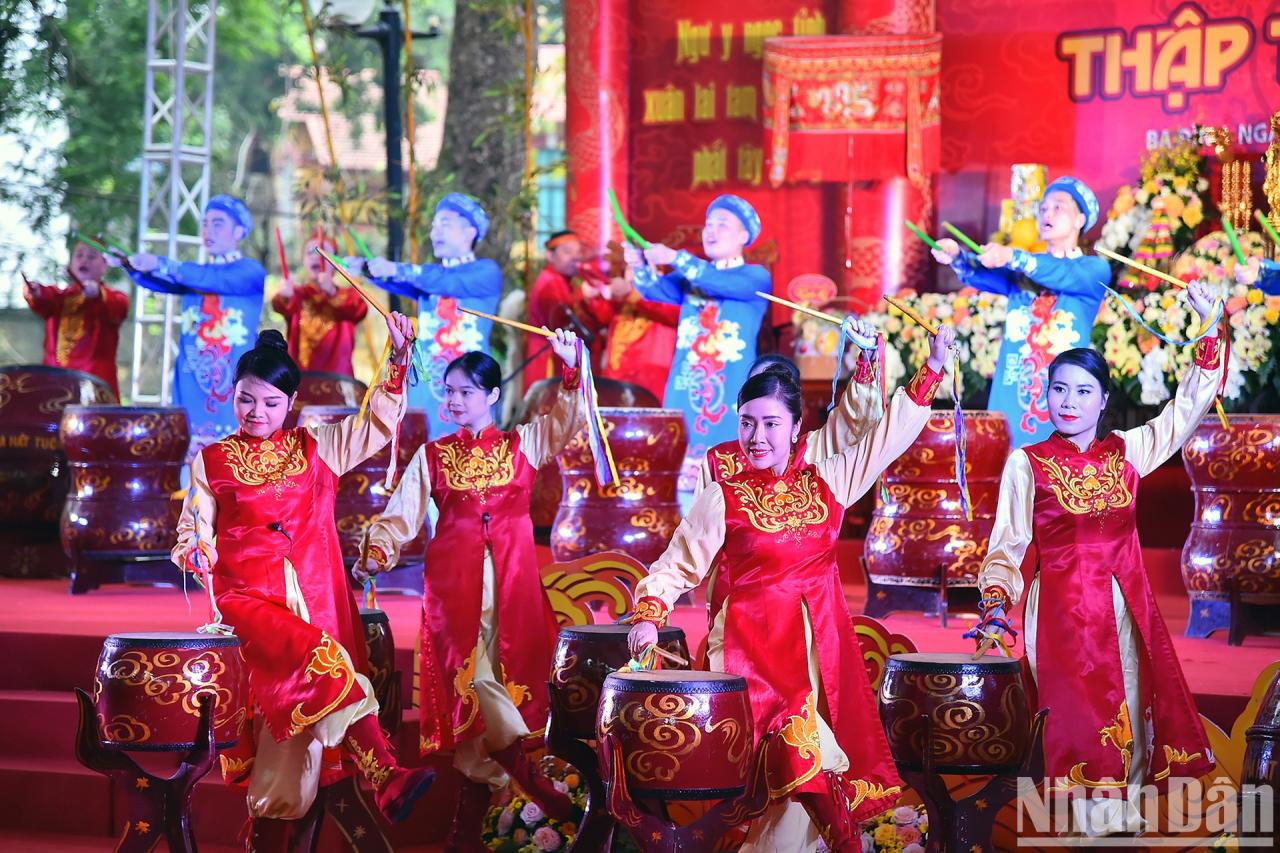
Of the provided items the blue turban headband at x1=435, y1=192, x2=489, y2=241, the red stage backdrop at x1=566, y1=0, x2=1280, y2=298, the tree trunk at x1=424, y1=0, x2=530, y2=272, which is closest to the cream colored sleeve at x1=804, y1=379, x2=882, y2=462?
the blue turban headband at x1=435, y1=192, x2=489, y2=241

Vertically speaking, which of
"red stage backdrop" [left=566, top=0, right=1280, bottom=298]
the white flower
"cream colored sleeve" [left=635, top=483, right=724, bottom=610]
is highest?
"red stage backdrop" [left=566, top=0, right=1280, bottom=298]

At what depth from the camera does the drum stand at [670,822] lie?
10.7 ft

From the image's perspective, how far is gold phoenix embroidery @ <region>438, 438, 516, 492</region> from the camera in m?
4.32

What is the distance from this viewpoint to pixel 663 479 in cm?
592

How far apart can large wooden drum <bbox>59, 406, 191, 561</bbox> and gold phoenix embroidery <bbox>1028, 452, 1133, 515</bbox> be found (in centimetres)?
348

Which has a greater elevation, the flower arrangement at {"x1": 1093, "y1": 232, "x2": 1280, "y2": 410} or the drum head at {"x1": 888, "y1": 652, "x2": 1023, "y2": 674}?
the flower arrangement at {"x1": 1093, "y1": 232, "x2": 1280, "y2": 410}

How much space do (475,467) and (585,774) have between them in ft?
2.93

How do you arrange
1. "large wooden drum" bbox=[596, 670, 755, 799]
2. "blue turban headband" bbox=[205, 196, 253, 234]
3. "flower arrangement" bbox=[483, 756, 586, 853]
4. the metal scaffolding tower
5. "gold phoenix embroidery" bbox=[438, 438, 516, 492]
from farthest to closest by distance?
1. the metal scaffolding tower
2. "blue turban headband" bbox=[205, 196, 253, 234]
3. "gold phoenix embroidery" bbox=[438, 438, 516, 492]
4. "flower arrangement" bbox=[483, 756, 586, 853]
5. "large wooden drum" bbox=[596, 670, 755, 799]

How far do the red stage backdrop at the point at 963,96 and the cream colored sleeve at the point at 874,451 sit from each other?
196 inches

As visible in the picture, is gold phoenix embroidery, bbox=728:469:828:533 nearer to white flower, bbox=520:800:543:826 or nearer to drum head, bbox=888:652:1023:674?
drum head, bbox=888:652:1023:674

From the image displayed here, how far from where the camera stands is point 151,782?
362 centimetres

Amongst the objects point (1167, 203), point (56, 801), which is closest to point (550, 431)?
point (56, 801)

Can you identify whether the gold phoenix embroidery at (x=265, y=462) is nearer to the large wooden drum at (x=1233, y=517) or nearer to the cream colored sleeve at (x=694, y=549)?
the cream colored sleeve at (x=694, y=549)

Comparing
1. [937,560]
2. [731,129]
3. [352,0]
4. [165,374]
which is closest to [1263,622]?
[937,560]
